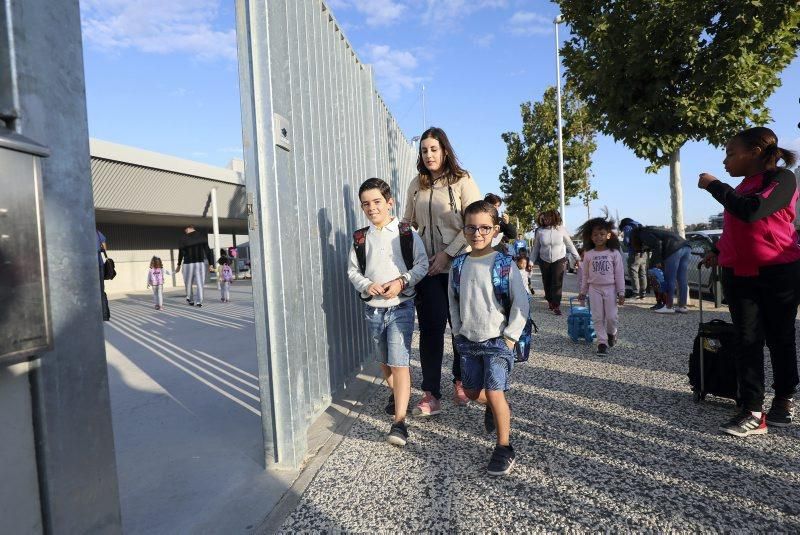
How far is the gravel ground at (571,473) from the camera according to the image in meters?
2.13

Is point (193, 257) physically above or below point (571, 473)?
above

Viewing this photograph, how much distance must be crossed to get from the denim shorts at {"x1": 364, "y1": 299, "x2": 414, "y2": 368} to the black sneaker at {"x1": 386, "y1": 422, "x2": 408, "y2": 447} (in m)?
0.37

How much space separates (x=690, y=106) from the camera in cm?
811

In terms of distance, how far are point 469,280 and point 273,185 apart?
1248mm

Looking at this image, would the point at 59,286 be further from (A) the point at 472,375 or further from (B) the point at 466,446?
(B) the point at 466,446

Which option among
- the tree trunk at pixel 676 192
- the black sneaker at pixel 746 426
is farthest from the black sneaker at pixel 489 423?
the tree trunk at pixel 676 192

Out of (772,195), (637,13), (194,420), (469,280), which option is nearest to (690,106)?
(637,13)

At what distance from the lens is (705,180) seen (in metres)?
3.08

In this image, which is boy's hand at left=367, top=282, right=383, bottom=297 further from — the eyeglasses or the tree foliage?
the tree foliage

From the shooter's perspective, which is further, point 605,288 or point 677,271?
point 677,271

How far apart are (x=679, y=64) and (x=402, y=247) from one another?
768cm

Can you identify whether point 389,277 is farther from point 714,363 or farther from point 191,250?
point 191,250

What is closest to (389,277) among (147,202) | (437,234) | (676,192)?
(437,234)

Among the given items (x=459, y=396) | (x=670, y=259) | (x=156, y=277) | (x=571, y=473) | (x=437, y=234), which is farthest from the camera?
(x=156, y=277)
